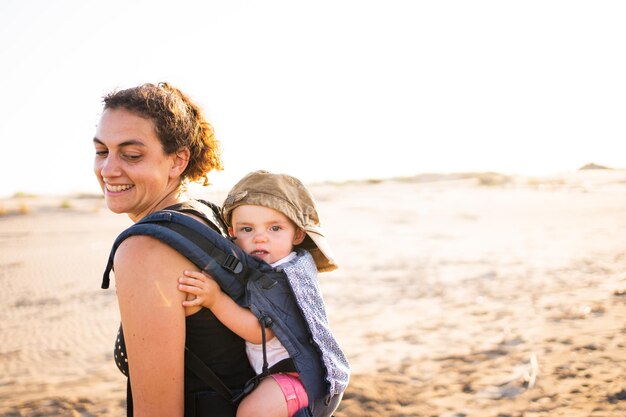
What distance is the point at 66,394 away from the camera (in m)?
5.64

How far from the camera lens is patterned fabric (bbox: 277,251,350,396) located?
227 cm

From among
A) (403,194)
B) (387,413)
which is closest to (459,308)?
(387,413)

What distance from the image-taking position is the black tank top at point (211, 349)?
6.94 feet

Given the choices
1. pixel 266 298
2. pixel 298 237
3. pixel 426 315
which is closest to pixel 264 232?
pixel 298 237

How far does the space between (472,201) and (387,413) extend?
2270cm

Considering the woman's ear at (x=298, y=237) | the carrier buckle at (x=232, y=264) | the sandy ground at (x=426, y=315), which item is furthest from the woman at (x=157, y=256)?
the sandy ground at (x=426, y=315)

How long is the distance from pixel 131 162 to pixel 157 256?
0.66m

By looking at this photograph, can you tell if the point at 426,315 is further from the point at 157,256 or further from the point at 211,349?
the point at 157,256

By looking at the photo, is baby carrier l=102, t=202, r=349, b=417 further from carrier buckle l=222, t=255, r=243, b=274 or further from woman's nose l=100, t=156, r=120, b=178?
woman's nose l=100, t=156, r=120, b=178

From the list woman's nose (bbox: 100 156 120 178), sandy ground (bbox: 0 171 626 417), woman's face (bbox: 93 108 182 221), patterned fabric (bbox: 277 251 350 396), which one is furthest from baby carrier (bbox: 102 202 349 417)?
sandy ground (bbox: 0 171 626 417)

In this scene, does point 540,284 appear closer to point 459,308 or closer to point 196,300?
point 459,308

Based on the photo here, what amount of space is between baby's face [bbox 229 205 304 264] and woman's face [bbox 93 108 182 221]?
0.38m

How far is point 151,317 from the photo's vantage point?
193cm

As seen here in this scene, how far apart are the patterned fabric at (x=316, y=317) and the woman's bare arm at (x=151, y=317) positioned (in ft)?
1.61
